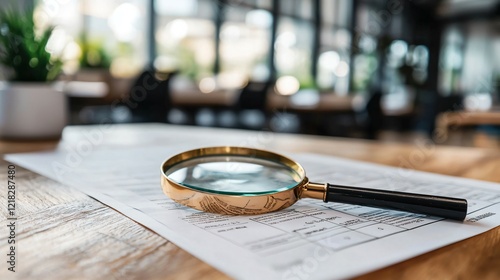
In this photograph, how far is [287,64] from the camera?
7.31 metres

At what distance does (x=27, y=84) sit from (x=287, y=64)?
6.78 metres

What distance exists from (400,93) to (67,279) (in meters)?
9.14

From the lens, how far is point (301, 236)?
25 centimetres

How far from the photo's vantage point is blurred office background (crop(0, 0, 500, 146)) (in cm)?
383

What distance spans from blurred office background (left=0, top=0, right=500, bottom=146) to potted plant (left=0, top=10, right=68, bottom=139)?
0.04m

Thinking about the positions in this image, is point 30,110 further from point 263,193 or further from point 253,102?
point 253,102

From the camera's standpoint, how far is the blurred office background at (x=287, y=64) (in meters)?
3.83

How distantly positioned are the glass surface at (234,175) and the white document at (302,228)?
0.07ft

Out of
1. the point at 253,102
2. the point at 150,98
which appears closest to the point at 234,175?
the point at 150,98

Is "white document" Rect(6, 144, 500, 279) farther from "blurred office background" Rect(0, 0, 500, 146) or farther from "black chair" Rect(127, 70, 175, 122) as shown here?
→ "black chair" Rect(127, 70, 175, 122)

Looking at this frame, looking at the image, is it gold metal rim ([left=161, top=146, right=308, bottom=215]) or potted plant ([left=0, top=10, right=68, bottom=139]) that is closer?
gold metal rim ([left=161, top=146, right=308, bottom=215])

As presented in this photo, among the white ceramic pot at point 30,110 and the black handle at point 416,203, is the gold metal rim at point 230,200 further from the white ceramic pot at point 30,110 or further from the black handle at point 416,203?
the white ceramic pot at point 30,110

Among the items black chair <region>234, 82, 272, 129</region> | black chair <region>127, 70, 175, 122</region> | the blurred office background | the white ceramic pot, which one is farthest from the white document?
black chair <region>234, 82, 272, 129</region>

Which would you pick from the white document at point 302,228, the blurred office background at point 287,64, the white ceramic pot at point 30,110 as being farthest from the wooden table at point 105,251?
the blurred office background at point 287,64
